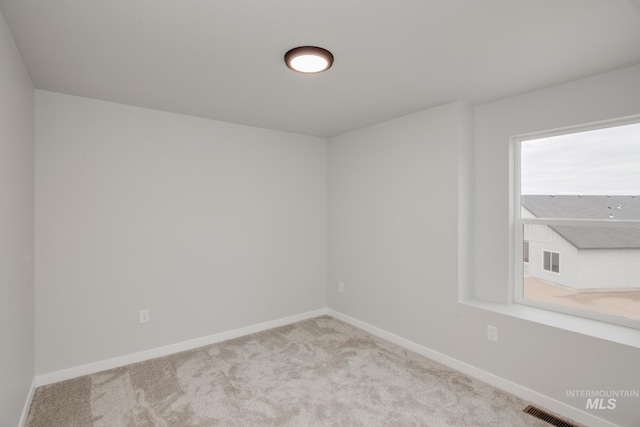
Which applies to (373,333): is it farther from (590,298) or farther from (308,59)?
(308,59)

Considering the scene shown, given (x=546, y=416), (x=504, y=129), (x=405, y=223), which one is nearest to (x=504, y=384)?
(x=546, y=416)

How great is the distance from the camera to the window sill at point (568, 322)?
84.1 inches

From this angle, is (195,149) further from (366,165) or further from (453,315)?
(453,315)

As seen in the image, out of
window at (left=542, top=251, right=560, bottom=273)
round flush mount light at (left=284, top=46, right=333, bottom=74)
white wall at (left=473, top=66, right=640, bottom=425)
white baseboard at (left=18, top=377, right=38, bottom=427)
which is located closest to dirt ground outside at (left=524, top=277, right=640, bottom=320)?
window at (left=542, top=251, right=560, bottom=273)

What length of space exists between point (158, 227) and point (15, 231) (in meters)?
1.21

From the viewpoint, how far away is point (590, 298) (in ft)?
8.11

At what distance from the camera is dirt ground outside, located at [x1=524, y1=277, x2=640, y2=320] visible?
7.52ft

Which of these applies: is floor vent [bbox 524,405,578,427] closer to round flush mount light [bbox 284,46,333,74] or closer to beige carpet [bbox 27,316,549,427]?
beige carpet [bbox 27,316,549,427]

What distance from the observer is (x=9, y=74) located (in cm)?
183

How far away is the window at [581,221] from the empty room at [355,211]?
0.02m

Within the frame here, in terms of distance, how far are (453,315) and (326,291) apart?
1905 millimetres

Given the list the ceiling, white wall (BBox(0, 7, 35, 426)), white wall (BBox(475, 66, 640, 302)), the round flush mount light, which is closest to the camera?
the ceiling

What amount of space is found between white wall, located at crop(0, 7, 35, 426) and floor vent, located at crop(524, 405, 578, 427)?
10.7ft

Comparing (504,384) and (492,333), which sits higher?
(492,333)
